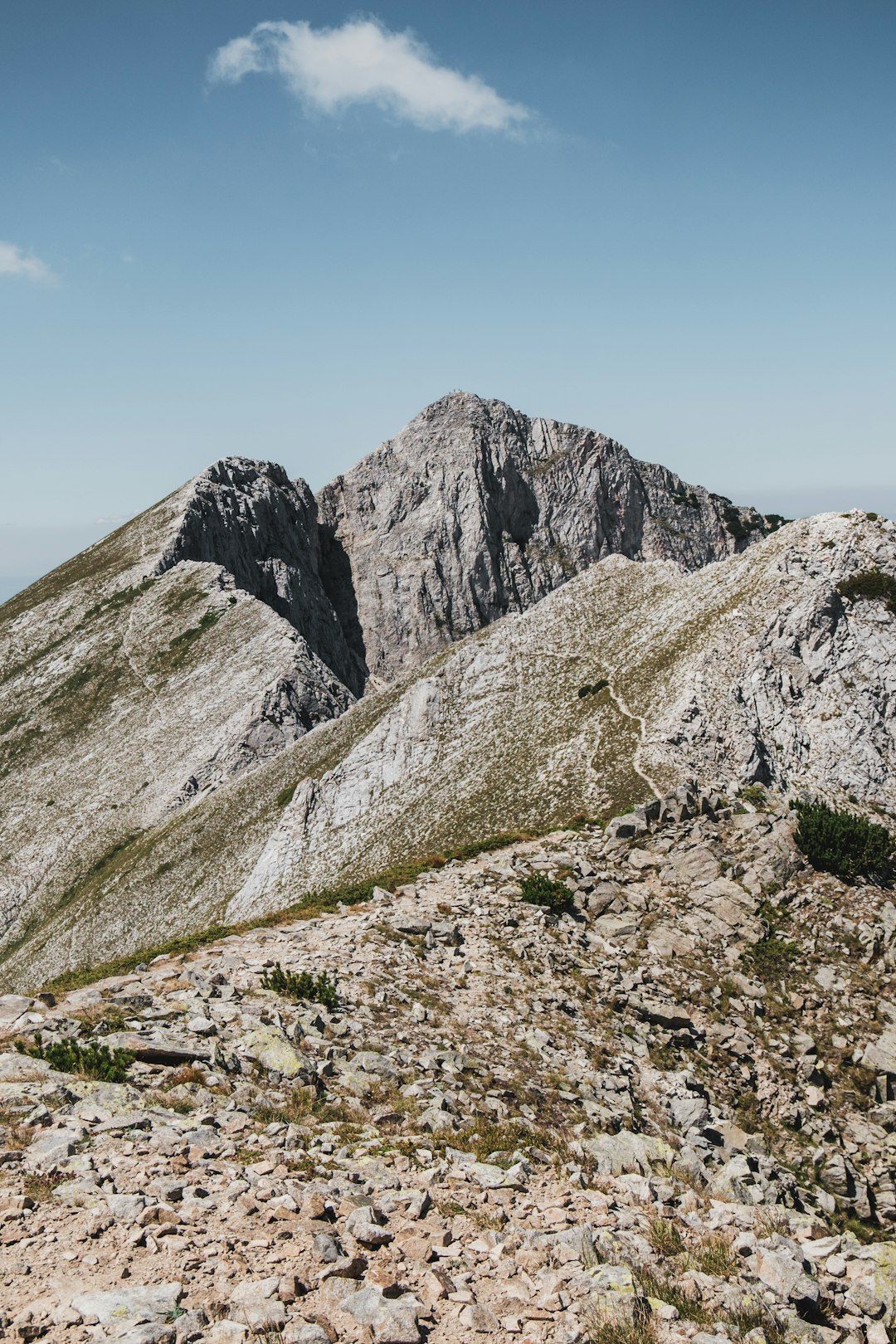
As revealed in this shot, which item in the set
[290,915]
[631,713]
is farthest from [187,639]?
[290,915]

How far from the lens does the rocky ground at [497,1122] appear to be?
9414mm

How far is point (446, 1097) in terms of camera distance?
49.3ft

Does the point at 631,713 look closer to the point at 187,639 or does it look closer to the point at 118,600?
the point at 187,639

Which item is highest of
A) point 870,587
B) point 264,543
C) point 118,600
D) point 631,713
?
point 264,543

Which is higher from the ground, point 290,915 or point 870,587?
point 870,587

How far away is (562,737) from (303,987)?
42.0 meters

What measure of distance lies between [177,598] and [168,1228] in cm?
11751

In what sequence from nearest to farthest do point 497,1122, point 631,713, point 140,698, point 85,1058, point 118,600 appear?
1. point 85,1058
2. point 497,1122
3. point 631,713
4. point 140,698
5. point 118,600

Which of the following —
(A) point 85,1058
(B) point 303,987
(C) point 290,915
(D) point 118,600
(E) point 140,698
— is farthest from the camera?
(D) point 118,600

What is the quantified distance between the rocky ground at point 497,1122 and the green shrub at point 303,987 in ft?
1.35

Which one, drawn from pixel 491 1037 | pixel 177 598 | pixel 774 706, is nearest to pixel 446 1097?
pixel 491 1037

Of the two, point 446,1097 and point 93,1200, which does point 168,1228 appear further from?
point 446,1097

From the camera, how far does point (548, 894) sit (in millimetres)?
24766

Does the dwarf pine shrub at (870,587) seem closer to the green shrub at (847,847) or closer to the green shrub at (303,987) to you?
the green shrub at (847,847)
